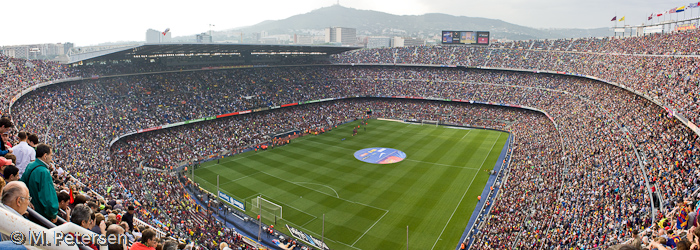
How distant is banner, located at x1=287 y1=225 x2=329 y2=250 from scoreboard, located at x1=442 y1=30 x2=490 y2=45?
63.1 m

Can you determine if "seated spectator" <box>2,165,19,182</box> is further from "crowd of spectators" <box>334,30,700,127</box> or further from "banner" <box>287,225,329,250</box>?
"crowd of spectators" <box>334,30,700,127</box>

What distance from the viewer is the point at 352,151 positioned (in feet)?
151

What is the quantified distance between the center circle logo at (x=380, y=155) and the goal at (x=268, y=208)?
1478cm

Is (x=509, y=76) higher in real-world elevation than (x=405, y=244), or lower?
higher

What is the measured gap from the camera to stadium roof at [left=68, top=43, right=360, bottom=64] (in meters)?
40.8

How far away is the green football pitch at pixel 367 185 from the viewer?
26.7 meters

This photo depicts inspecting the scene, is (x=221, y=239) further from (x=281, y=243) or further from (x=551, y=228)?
(x=551, y=228)

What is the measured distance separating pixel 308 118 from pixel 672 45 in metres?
44.2

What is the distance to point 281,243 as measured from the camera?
25.1 meters

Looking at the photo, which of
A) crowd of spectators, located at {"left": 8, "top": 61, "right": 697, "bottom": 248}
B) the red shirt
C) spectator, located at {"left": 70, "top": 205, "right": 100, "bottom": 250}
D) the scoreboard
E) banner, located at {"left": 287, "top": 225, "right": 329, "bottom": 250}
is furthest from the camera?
the scoreboard

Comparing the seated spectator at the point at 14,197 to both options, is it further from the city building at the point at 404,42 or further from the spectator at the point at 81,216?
the city building at the point at 404,42

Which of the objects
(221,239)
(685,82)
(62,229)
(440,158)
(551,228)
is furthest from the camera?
(440,158)

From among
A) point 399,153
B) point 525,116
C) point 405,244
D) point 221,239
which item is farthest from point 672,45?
point 221,239

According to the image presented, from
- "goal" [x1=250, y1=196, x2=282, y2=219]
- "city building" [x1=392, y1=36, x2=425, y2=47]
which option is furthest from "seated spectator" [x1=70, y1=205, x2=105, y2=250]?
"city building" [x1=392, y1=36, x2=425, y2=47]
